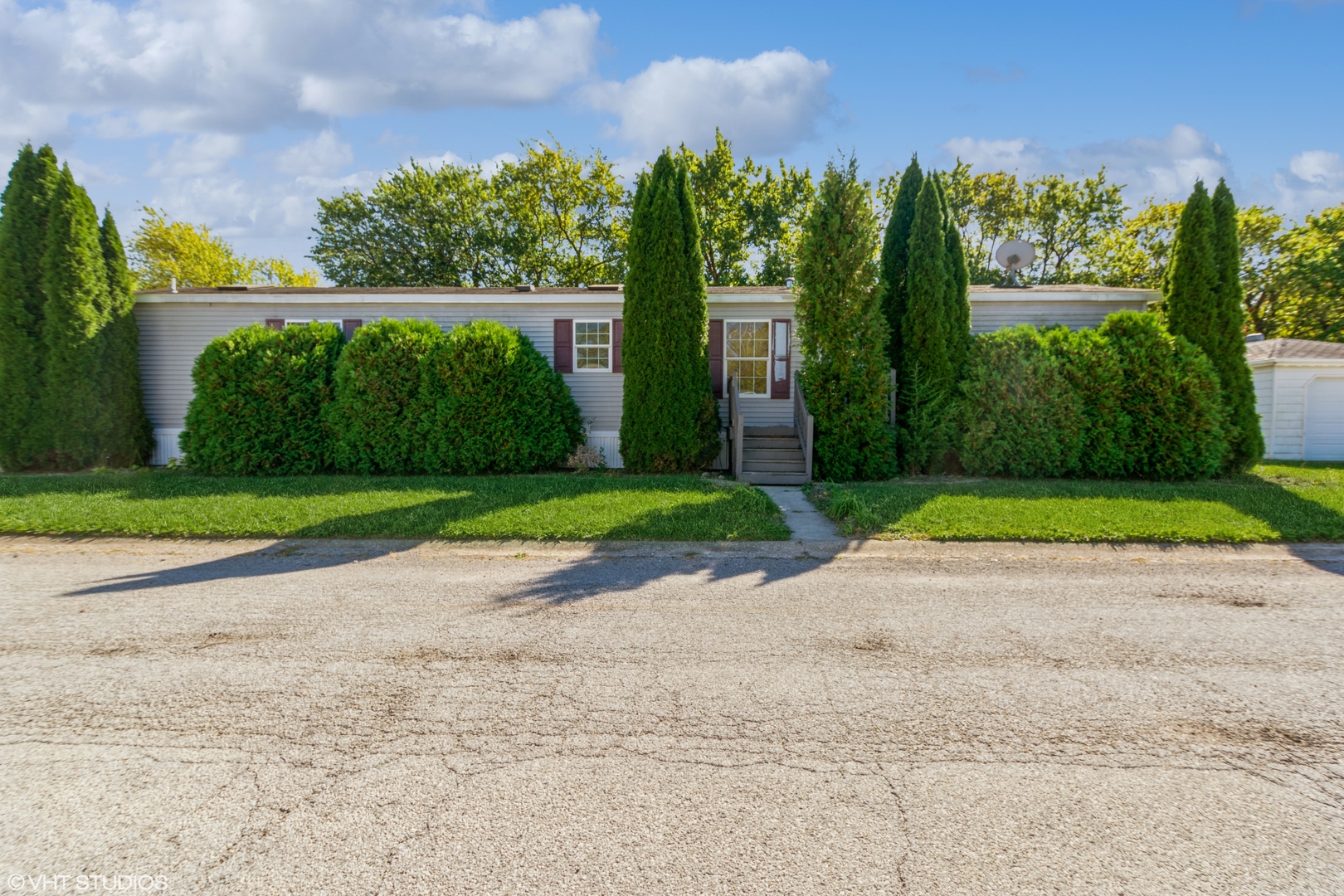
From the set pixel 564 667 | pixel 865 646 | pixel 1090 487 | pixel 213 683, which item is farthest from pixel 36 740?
pixel 1090 487

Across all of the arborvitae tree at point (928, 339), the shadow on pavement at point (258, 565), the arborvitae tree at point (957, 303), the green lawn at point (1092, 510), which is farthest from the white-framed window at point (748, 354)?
the shadow on pavement at point (258, 565)

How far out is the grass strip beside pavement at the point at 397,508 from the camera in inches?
303

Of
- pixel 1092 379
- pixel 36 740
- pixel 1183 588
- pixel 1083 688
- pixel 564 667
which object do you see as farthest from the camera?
pixel 1092 379

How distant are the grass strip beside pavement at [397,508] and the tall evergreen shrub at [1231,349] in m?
8.24

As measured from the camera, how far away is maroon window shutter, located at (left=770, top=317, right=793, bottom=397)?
44.8 ft

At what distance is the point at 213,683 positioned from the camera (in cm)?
378

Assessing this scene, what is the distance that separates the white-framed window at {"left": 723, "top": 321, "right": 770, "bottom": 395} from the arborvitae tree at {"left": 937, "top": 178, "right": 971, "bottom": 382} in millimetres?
3441

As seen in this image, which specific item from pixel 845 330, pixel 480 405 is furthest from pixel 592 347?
pixel 845 330

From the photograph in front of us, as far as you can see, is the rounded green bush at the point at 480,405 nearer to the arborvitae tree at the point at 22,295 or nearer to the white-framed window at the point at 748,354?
the white-framed window at the point at 748,354

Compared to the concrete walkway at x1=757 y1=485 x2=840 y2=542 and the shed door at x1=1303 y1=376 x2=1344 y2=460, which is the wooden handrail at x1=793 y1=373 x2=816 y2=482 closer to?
the concrete walkway at x1=757 y1=485 x2=840 y2=542

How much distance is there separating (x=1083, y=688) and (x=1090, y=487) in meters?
7.39

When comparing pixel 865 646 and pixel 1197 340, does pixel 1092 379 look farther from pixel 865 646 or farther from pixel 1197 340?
pixel 865 646

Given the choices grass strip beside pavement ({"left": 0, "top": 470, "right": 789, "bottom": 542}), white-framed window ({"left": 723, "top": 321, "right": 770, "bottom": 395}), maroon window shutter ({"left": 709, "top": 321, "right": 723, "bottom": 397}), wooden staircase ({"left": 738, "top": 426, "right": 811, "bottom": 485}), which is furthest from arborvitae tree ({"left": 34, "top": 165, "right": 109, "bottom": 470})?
wooden staircase ({"left": 738, "top": 426, "right": 811, "bottom": 485})

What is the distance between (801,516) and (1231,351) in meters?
8.53
